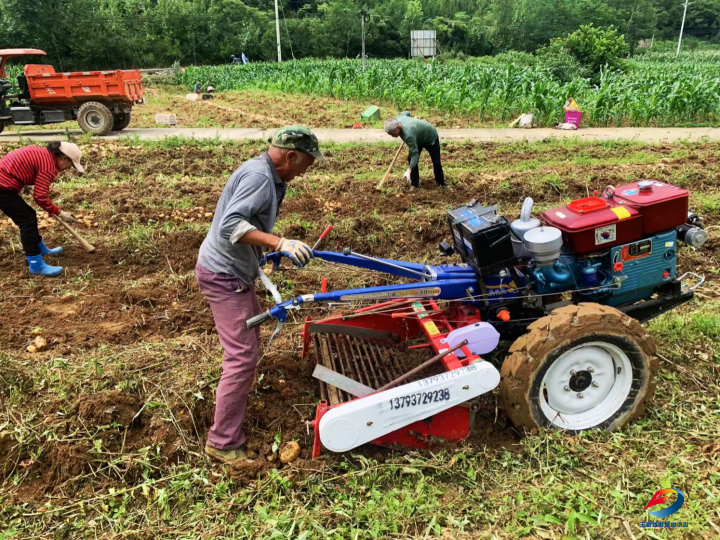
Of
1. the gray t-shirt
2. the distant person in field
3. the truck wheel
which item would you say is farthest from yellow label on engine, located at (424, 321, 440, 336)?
the distant person in field

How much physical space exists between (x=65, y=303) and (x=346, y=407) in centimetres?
370

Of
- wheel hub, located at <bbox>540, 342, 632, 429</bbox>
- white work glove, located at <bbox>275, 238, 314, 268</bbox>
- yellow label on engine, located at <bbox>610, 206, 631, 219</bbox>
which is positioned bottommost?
wheel hub, located at <bbox>540, 342, 632, 429</bbox>

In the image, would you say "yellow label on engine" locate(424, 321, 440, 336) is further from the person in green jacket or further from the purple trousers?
the person in green jacket

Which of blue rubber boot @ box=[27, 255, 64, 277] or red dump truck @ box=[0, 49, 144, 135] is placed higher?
red dump truck @ box=[0, 49, 144, 135]

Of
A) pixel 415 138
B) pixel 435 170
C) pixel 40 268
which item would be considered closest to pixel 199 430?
pixel 40 268

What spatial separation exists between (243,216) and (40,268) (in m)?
4.08

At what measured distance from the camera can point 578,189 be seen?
7.72 meters

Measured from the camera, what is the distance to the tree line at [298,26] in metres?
35.8

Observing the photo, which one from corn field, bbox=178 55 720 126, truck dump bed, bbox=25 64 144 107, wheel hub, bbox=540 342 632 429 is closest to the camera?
wheel hub, bbox=540 342 632 429

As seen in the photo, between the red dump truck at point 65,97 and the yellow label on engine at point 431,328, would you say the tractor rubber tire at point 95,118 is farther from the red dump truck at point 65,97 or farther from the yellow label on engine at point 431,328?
the yellow label on engine at point 431,328

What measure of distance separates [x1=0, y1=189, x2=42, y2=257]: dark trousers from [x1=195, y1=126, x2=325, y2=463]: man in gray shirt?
365 cm

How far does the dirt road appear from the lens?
12.1 m

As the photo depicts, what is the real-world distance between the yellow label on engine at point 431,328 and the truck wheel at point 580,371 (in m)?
0.45

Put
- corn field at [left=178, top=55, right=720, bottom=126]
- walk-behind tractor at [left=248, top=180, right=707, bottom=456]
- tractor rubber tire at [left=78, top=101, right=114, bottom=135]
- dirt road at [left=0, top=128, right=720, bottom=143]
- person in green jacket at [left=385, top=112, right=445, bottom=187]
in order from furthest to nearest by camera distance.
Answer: corn field at [left=178, top=55, right=720, bottom=126]
tractor rubber tire at [left=78, top=101, right=114, bottom=135]
dirt road at [left=0, top=128, right=720, bottom=143]
person in green jacket at [left=385, top=112, right=445, bottom=187]
walk-behind tractor at [left=248, top=180, right=707, bottom=456]
